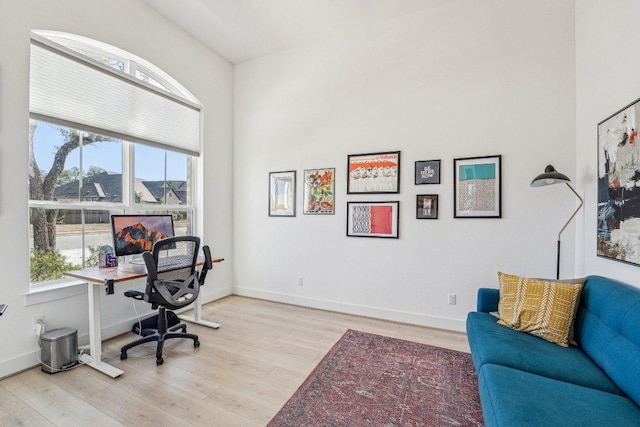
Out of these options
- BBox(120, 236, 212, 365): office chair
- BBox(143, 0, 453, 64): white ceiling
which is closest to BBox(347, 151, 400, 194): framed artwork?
BBox(143, 0, 453, 64): white ceiling

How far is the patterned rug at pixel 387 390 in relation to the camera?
5.60 ft

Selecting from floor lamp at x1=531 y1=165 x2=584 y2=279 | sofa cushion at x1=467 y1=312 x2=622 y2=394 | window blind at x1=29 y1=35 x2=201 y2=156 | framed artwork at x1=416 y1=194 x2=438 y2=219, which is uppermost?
window blind at x1=29 y1=35 x2=201 y2=156

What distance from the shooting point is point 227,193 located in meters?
4.24

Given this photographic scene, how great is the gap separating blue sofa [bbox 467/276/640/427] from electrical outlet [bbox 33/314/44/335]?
10.6ft

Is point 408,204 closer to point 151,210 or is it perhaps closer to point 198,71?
point 151,210

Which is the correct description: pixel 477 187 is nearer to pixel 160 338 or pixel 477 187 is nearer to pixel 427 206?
pixel 427 206

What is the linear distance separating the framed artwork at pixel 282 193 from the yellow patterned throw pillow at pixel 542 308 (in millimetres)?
2611

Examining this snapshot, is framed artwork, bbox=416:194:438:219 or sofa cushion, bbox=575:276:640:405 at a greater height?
framed artwork, bbox=416:194:438:219

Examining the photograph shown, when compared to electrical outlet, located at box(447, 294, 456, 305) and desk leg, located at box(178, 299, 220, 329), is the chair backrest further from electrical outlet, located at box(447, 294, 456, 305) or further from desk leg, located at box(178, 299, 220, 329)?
electrical outlet, located at box(447, 294, 456, 305)

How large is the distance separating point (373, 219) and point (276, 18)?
2643mm

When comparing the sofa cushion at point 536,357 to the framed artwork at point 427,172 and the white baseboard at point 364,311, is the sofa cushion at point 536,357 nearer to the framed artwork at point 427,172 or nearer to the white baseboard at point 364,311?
the white baseboard at point 364,311

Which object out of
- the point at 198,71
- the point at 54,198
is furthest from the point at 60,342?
the point at 198,71

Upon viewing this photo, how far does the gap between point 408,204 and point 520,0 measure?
7.47ft

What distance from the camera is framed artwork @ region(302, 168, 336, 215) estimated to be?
3.62m
